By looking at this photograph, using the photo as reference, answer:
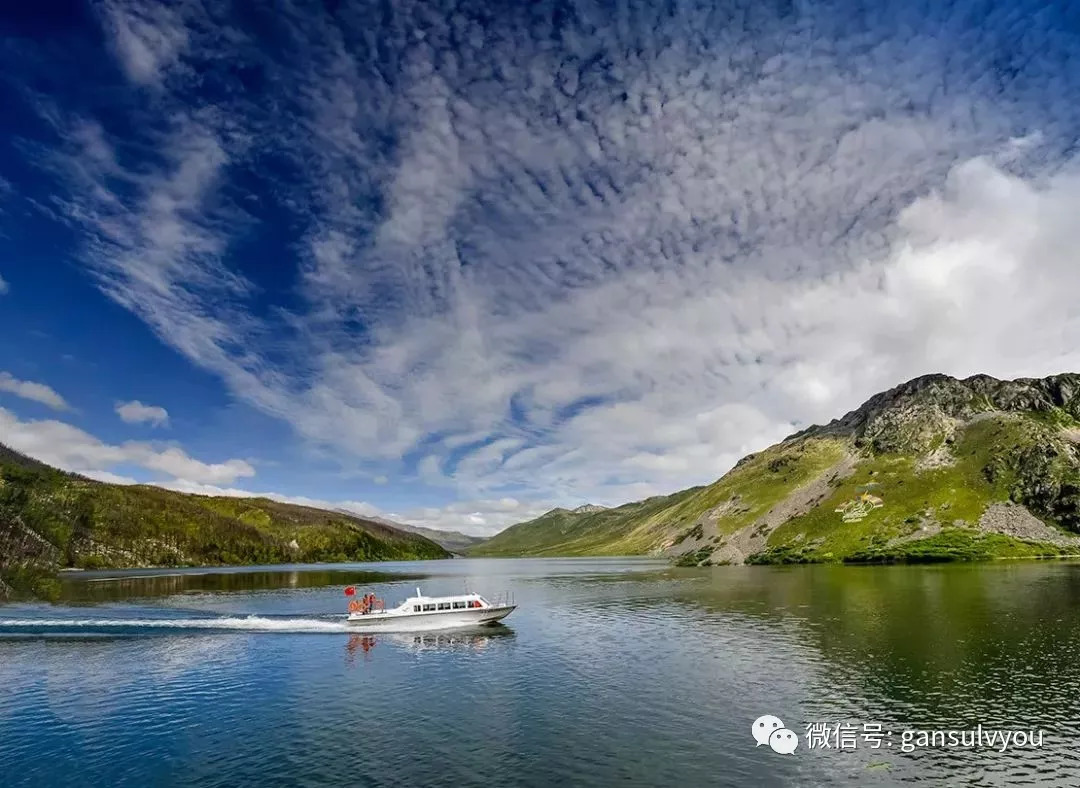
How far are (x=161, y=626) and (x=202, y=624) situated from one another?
676 centimetres

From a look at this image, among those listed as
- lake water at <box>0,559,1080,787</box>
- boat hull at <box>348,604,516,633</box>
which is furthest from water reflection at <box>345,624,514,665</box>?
boat hull at <box>348,604,516,633</box>

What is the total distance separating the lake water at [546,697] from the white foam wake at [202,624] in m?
0.65

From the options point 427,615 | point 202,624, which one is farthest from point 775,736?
point 202,624

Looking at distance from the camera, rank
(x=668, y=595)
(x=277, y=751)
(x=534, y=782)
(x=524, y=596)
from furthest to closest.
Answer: (x=524, y=596), (x=668, y=595), (x=277, y=751), (x=534, y=782)

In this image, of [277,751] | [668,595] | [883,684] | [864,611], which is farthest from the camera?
[668,595]

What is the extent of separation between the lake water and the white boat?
256 cm

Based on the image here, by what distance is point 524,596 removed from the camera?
584ft

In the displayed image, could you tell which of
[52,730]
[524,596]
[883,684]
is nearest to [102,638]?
[52,730]

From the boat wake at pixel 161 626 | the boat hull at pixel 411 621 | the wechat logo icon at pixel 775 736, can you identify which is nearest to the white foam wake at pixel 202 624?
the boat wake at pixel 161 626

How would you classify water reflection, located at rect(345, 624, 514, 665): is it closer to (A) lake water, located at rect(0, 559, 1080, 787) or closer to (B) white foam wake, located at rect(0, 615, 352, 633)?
(A) lake water, located at rect(0, 559, 1080, 787)

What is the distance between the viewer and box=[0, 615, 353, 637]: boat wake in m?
107

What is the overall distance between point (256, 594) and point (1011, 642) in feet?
609

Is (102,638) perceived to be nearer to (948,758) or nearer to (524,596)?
(524,596)

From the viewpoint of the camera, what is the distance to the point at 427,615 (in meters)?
108
